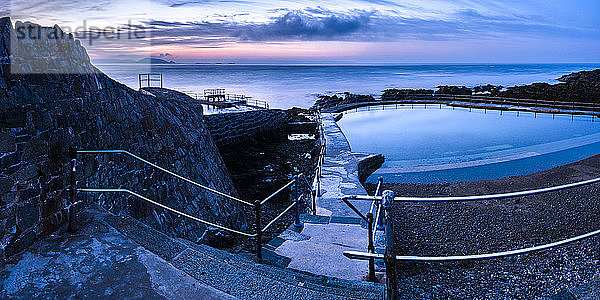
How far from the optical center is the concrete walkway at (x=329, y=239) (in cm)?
479

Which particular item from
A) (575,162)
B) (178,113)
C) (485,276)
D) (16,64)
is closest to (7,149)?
(16,64)

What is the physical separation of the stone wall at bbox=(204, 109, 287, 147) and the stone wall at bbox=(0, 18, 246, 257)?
11630mm

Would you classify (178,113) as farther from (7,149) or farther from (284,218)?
(7,149)

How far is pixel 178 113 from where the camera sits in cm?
825

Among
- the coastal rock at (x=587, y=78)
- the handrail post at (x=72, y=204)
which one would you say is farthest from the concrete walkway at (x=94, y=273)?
the coastal rock at (x=587, y=78)

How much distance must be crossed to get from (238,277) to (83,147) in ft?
8.55

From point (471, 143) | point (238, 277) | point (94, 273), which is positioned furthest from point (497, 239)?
point (471, 143)

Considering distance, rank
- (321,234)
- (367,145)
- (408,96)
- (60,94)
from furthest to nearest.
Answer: (408,96)
(367,145)
(321,234)
(60,94)

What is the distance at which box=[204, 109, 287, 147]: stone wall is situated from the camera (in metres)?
19.8

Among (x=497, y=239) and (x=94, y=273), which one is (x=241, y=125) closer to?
(x=497, y=239)

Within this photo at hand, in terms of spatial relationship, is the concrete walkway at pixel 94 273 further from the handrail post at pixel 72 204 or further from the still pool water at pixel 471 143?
the still pool water at pixel 471 143

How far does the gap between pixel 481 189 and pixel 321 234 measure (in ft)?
23.8

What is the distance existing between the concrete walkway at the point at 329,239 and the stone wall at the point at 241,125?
10060mm

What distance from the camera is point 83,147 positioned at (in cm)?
475
